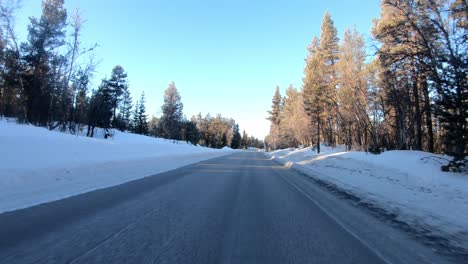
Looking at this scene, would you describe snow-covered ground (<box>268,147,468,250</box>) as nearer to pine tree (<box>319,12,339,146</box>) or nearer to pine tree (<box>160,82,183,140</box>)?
pine tree (<box>319,12,339,146</box>)

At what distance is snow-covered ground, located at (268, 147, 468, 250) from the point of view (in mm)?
5797

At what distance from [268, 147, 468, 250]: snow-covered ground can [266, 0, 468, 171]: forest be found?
1287 millimetres

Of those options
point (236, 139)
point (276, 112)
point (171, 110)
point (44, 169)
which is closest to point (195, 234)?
point (44, 169)

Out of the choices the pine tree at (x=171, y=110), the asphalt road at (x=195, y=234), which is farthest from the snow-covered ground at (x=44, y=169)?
the pine tree at (x=171, y=110)

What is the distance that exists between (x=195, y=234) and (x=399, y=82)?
74.5 feet

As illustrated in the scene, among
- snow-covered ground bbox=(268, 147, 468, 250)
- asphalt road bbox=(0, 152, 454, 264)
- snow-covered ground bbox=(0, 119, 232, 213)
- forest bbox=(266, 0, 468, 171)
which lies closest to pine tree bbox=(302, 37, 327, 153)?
forest bbox=(266, 0, 468, 171)

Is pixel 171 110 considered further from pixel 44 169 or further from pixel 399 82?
pixel 44 169

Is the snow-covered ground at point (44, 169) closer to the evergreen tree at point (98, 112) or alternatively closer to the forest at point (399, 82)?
the forest at point (399, 82)

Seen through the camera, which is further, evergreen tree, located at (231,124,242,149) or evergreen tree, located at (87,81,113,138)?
evergreen tree, located at (231,124,242,149)

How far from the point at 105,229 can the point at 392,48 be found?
2112cm

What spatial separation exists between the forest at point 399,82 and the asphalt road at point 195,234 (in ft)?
29.9

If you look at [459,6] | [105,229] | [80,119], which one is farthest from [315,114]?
[105,229]

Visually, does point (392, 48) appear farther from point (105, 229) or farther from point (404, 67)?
point (105, 229)

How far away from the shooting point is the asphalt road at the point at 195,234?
3730 millimetres
